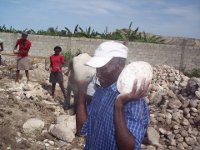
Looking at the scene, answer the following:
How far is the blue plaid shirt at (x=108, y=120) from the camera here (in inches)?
72.3

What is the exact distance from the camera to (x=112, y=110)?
1904 millimetres

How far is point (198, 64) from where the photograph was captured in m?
13.7

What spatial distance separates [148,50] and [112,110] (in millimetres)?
12017

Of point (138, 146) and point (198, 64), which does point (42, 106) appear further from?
point (198, 64)

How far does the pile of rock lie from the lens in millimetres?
6742

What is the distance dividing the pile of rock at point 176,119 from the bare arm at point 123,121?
4792 mm

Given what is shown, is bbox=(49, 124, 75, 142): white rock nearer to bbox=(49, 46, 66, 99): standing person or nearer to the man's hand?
bbox=(49, 46, 66, 99): standing person

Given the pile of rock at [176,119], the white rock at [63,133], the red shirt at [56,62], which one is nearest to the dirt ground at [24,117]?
the white rock at [63,133]

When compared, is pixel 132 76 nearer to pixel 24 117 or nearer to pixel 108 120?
pixel 108 120

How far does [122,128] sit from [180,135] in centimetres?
551

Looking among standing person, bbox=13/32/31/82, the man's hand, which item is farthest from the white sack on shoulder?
standing person, bbox=13/32/31/82

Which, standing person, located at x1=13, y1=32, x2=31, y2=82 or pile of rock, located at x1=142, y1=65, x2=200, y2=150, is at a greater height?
standing person, located at x1=13, y1=32, x2=31, y2=82

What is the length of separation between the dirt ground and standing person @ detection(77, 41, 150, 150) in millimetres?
3842

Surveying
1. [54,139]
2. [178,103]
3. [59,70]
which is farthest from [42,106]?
[178,103]
